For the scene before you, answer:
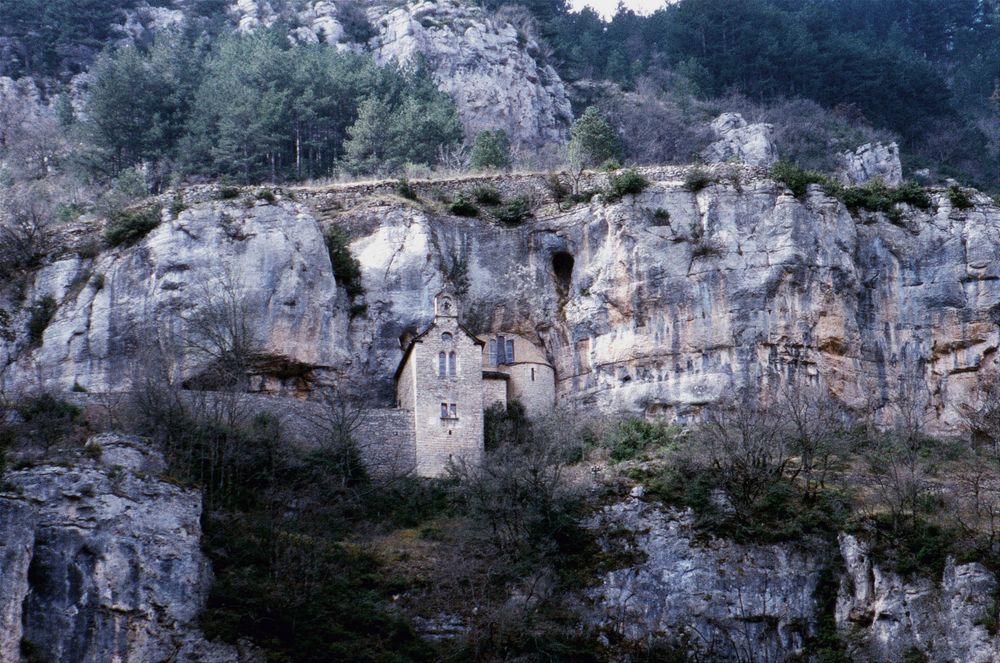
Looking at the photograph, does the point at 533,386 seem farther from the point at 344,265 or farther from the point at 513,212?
the point at 344,265

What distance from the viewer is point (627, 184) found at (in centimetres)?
4988

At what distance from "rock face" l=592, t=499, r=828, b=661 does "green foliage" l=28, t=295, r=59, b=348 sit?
22.0 meters

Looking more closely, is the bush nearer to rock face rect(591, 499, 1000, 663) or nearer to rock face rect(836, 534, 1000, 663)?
rock face rect(591, 499, 1000, 663)

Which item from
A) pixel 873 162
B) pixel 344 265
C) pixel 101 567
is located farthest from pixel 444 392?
pixel 873 162

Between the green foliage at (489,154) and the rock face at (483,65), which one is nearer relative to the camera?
the green foliage at (489,154)

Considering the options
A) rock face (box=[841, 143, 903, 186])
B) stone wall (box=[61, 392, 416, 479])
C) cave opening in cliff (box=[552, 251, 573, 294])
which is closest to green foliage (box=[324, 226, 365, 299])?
stone wall (box=[61, 392, 416, 479])

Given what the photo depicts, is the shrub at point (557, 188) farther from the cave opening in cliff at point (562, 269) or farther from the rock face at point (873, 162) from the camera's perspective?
the rock face at point (873, 162)

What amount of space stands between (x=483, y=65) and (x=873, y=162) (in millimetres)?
21005

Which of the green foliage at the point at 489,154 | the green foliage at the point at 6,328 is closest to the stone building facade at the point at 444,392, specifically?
the green foliage at the point at 489,154

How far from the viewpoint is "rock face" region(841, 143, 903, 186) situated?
223ft

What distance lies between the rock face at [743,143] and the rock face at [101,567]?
3992 cm

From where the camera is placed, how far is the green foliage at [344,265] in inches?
1914

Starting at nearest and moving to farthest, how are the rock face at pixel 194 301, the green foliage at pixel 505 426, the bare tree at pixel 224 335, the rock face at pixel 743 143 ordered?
the bare tree at pixel 224 335
the rock face at pixel 194 301
the green foliage at pixel 505 426
the rock face at pixel 743 143

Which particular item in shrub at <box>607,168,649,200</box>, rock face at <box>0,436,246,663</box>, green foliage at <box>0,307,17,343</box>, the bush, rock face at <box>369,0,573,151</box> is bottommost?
rock face at <box>0,436,246,663</box>
